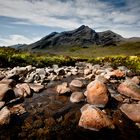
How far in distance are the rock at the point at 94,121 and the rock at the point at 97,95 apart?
8.57 ft

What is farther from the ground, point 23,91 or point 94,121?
point 23,91

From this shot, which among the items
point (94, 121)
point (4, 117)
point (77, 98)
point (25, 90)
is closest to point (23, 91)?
point (25, 90)

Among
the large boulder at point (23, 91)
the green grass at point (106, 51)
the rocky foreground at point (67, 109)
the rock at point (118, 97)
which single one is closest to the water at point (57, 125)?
the rocky foreground at point (67, 109)

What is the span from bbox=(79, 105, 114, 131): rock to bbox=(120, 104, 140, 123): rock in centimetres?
161

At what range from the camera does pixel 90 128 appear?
1065 cm

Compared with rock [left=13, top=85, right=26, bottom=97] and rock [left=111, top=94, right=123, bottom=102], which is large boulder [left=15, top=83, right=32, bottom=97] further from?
rock [left=111, top=94, right=123, bottom=102]

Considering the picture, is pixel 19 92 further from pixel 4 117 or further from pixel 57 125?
pixel 57 125

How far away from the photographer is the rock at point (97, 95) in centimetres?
1368

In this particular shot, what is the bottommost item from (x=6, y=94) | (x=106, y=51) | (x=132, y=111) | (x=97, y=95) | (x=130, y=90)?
(x=106, y=51)

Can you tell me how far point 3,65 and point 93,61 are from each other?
24.4 meters

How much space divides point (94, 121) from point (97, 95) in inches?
132

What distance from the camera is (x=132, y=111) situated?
39.8 ft

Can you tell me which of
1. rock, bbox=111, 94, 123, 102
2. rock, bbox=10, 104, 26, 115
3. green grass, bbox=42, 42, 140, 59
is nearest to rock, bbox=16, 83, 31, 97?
rock, bbox=10, 104, 26, 115

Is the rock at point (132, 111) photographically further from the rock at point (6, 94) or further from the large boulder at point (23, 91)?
the rock at point (6, 94)
